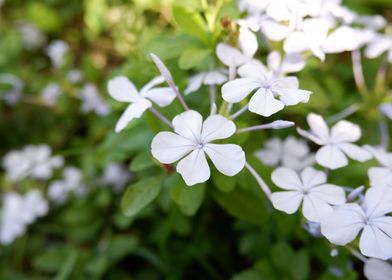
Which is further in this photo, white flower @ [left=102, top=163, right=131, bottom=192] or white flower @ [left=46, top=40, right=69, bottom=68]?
white flower @ [left=46, top=40, right=69, bottom=68]

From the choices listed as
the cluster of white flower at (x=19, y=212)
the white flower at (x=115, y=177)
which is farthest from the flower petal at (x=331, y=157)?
the cluster of white flower at (x=19, y=212)

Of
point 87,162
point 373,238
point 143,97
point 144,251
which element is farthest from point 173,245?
point 373,238

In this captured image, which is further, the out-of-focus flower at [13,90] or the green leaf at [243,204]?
the out-of-focus flower at [13,90]

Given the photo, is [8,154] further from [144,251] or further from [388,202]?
[388,202]

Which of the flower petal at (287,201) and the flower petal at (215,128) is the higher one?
the flower petal at (215,128)

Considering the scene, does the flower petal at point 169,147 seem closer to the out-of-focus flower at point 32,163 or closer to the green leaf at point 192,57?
the green leaf at point 192,57

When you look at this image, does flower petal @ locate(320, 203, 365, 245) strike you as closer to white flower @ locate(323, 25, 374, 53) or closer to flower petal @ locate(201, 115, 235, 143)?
flower petal @ locate(201, 115, 235, 143)

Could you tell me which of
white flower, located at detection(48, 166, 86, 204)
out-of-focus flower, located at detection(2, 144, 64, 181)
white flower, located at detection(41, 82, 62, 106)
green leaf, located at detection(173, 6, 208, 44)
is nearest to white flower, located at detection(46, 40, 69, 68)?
white flower, located at detection(41, 82, 62, 106)
